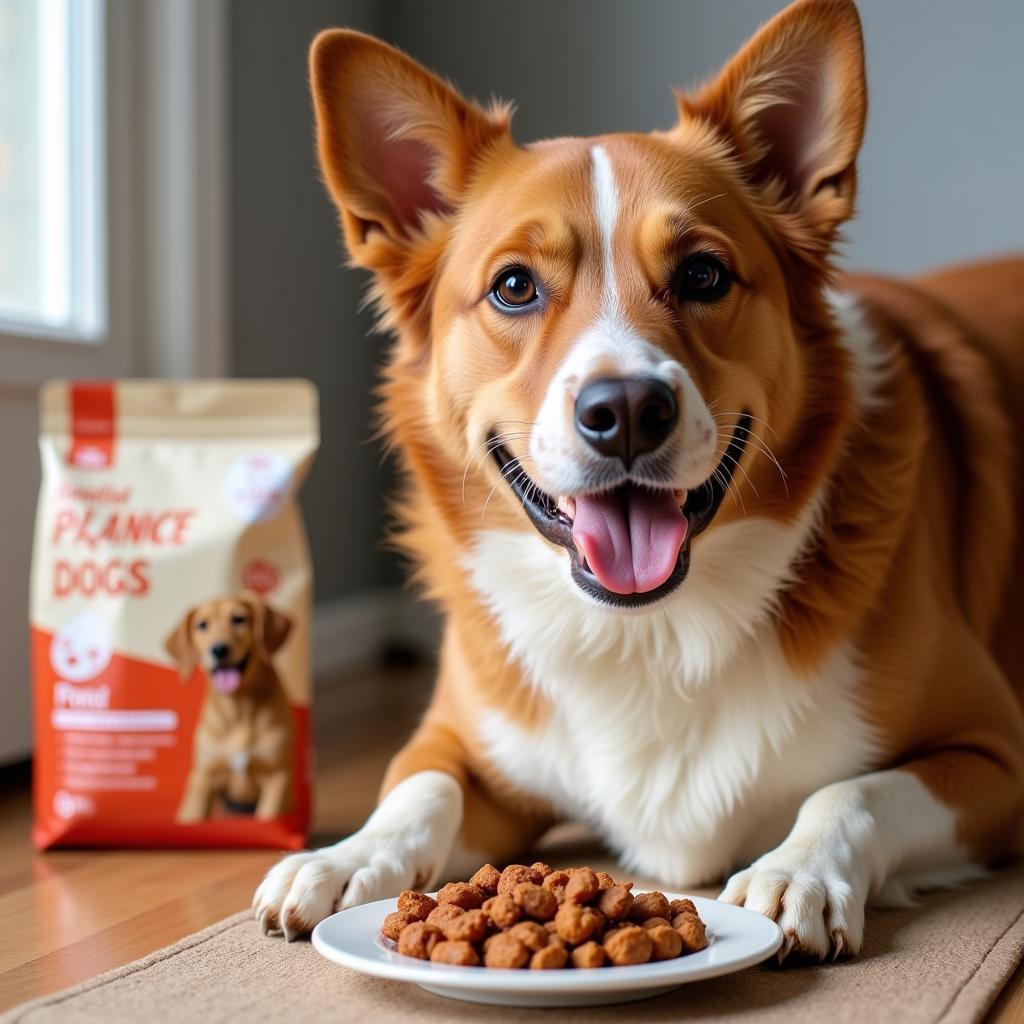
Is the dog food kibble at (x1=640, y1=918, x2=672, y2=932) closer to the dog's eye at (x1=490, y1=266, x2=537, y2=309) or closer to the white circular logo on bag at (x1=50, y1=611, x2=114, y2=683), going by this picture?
the dog's eye at (x1=490, y1=266, x2=537, y2=309)

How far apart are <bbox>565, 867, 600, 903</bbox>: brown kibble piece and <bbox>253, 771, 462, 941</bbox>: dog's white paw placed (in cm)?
26

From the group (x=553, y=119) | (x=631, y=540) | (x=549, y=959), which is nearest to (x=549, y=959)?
(x=549, y=959)

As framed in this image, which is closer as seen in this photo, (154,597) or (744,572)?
(744,572)

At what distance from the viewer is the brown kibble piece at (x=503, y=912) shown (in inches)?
45.9

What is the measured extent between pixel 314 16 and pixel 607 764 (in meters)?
2.20

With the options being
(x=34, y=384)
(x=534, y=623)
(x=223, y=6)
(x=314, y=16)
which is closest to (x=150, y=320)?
(x=34, y=384)

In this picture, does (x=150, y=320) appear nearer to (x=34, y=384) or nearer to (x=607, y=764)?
(x=34, y=384)

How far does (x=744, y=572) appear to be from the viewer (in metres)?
1.52

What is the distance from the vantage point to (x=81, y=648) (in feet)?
5.92

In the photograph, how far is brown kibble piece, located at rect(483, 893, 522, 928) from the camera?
1.17m

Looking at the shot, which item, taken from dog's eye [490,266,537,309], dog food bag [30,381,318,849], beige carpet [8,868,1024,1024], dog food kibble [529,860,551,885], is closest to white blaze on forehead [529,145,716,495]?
dog's eye [490,266,537,309]

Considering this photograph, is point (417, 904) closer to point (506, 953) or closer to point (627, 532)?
point (506, 953)

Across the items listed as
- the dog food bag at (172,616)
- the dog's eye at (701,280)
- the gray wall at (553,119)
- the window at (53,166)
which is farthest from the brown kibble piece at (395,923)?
the gray wall at (553,119)

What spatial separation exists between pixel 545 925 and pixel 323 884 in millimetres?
280
